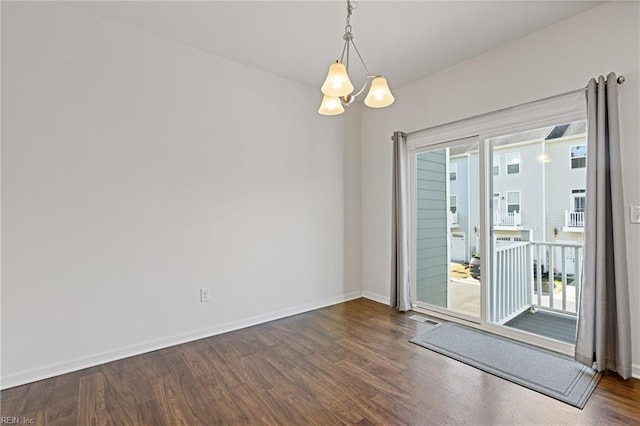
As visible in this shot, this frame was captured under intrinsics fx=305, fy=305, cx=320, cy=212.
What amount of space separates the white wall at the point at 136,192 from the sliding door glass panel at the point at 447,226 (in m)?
1.36

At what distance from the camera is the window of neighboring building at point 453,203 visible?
3475 millimetres

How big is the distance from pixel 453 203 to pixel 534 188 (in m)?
0.81

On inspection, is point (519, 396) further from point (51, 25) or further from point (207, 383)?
point (51, 25)

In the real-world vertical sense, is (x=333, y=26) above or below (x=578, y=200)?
above

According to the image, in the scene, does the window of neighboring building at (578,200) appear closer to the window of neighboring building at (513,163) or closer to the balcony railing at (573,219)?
the balcony railing at (573,219)

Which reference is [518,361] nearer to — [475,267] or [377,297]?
[475,267]

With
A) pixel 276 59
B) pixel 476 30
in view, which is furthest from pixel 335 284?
pixel 476 30

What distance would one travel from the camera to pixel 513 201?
296cm

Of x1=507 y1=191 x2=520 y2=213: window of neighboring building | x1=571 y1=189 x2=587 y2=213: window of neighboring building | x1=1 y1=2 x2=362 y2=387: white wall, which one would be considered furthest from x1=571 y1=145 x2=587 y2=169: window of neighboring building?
x1=1 y1=2 x2=362 y2=387: white wall

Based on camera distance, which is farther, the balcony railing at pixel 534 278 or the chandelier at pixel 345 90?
the balcony railing at pixel 534 278

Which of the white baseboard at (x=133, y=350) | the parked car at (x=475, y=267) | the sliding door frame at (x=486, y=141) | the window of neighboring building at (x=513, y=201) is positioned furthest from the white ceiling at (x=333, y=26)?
the white baseboard at (x=133, y=350)

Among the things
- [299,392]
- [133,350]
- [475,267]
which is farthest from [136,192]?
[475,267]

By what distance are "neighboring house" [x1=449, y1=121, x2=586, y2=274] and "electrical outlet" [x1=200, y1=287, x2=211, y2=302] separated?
2.76 meters

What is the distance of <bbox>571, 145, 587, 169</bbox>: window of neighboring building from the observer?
2.53m
